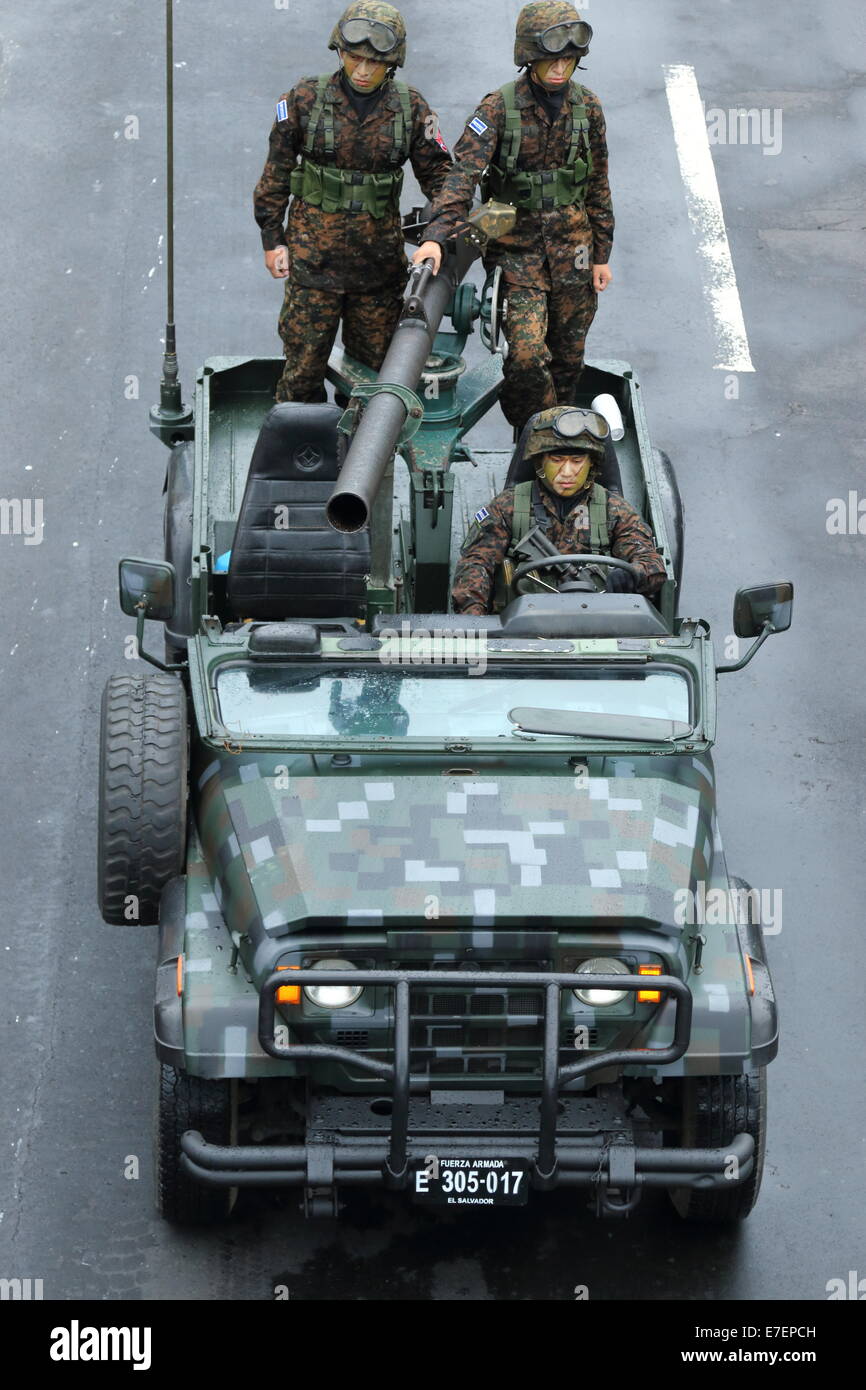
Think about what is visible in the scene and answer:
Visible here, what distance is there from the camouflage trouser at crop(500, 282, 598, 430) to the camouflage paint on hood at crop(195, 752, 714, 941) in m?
3.16

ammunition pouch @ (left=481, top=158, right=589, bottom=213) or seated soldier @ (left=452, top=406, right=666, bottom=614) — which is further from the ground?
ammunition pouch @ (left=481, top=158, right=589, bottom=213)

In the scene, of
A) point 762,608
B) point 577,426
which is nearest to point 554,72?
point 577,426

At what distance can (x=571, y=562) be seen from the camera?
35.1 ft

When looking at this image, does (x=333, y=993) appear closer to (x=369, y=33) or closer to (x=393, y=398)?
(x=393, y=398)

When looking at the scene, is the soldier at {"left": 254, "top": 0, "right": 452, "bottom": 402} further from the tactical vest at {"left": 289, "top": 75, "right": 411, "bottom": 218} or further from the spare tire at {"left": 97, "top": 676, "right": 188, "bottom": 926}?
the spare tire at {"left": 97, "top": 676, "right": 188, "bottom": 926}

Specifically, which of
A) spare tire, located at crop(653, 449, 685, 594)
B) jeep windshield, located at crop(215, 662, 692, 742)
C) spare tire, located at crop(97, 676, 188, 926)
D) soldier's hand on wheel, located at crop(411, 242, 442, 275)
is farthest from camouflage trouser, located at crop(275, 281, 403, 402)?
spare tire, located at crop(97, 676, 188, 926)

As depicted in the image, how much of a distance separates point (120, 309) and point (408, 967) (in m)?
7.76

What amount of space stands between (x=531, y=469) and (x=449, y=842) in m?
2.70

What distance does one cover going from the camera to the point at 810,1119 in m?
10.8

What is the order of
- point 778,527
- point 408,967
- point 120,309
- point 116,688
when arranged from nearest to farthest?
point 408,967, point 116,688, point 778,527, point 120,309

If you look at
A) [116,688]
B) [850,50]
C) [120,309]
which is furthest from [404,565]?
[850,50]

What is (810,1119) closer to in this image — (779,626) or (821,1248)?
(821,1248)

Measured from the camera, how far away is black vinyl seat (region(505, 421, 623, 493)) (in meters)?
11.5

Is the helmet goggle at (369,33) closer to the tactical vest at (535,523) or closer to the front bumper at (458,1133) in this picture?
the tactical vest at (535,523)
